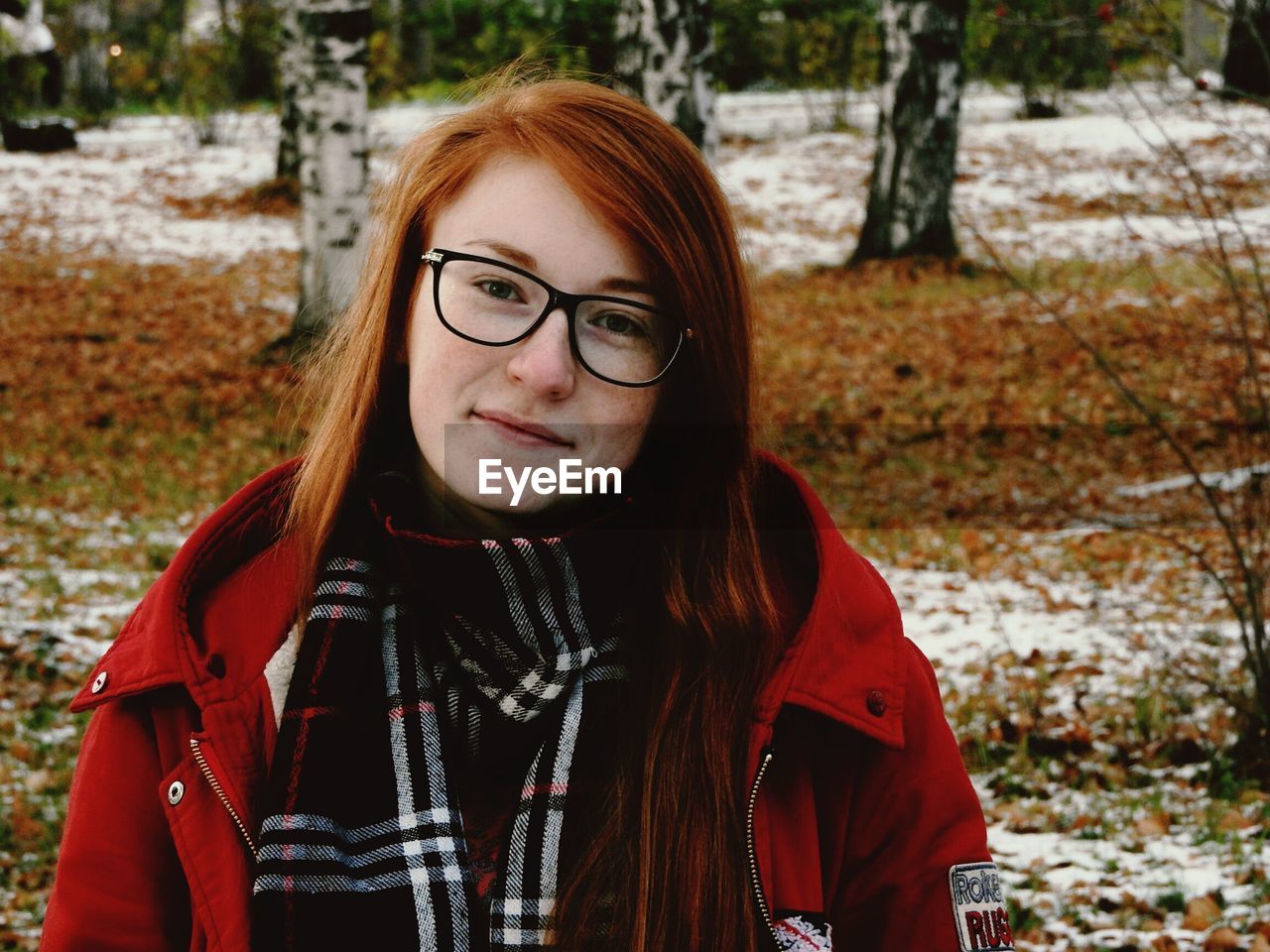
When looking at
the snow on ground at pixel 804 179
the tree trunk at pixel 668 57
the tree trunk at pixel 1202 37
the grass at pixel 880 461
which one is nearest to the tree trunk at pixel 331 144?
the grass at pixel 880 461

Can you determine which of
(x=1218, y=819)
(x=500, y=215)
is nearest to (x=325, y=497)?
(x=500, y=215)

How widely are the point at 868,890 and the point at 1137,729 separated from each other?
341cm

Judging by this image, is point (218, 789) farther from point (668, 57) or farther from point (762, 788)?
point (668, 57)

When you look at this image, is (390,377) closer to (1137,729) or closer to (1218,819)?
(1218,819)

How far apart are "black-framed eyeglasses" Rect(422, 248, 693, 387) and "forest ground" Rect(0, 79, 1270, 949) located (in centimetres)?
34

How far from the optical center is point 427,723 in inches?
67.3

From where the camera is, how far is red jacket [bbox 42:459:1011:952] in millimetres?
1596

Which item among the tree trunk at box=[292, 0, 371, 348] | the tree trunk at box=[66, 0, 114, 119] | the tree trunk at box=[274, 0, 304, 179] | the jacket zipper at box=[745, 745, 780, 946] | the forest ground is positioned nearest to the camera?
the jacket zipper at box=[745, 745, 780, 946]

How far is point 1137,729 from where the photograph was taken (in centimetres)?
466

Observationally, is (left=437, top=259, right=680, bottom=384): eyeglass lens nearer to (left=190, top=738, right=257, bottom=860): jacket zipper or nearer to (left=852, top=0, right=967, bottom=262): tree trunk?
(left=190, top=738, right=257, bottom=860): jacket zipper

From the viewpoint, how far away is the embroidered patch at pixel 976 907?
1657mm

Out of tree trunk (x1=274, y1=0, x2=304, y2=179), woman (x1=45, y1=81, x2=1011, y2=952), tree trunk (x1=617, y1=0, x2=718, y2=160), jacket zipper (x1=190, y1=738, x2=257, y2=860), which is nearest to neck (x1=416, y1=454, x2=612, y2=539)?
woman (x1=45, y1=81, x2=1011, y2=952)

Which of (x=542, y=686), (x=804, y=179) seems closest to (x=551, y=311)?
(x=542, y=686)

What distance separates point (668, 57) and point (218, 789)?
7.09 m
